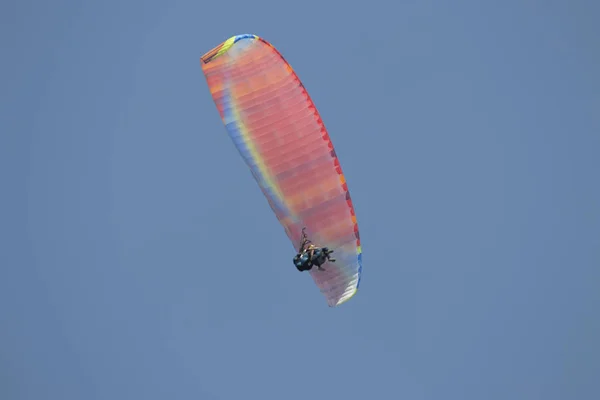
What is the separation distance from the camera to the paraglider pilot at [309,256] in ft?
189

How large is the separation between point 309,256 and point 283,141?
141 inches

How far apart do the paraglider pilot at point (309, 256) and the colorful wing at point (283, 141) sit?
396mm

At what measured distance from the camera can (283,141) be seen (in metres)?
→ 58.2

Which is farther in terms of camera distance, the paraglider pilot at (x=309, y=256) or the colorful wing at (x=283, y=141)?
the paraglider pilot at (x=309, y=256)

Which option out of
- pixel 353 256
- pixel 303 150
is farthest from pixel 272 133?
pixel 353 256

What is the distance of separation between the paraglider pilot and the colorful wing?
396 millimetres

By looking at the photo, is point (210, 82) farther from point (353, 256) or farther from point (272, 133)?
point (353, 256)

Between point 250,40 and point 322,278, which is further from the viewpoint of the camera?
point 322,278

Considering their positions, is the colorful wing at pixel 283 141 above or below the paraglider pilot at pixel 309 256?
above

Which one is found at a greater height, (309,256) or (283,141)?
(283,141)

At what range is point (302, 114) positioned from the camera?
189ft

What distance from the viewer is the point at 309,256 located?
190 feet

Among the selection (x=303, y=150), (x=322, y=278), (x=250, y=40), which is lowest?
(x=322, y=278)

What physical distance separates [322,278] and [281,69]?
7.39 metres
